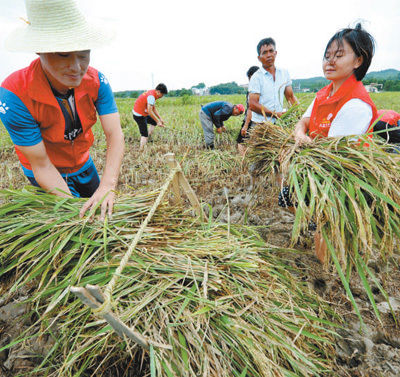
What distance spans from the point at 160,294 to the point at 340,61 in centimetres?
160

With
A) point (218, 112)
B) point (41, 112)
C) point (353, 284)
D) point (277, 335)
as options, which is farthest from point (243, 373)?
point (218, 112)

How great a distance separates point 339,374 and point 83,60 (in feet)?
6.83

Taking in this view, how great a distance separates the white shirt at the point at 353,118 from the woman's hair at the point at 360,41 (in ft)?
0.82

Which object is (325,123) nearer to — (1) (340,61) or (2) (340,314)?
(1) (340,61)

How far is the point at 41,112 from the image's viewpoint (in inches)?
55.8

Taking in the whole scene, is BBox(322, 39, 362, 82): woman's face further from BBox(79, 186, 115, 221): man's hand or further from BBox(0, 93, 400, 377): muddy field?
BBox(79, 186, 115, 221): man's hand

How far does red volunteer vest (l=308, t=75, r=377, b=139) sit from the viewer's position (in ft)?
4.72

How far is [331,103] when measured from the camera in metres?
1.54

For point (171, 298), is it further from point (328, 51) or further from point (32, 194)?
point (328, 51)

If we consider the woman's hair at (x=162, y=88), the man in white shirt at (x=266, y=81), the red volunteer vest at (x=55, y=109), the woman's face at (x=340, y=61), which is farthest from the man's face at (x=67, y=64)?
the woman's hair at (x=162, y=88)

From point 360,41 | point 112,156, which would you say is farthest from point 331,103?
point 112,156

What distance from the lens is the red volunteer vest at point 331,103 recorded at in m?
1.44

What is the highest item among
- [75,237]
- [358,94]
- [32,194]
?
[358,94]

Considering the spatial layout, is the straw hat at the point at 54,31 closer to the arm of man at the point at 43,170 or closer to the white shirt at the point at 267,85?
the arm of man at the point at 43,170
